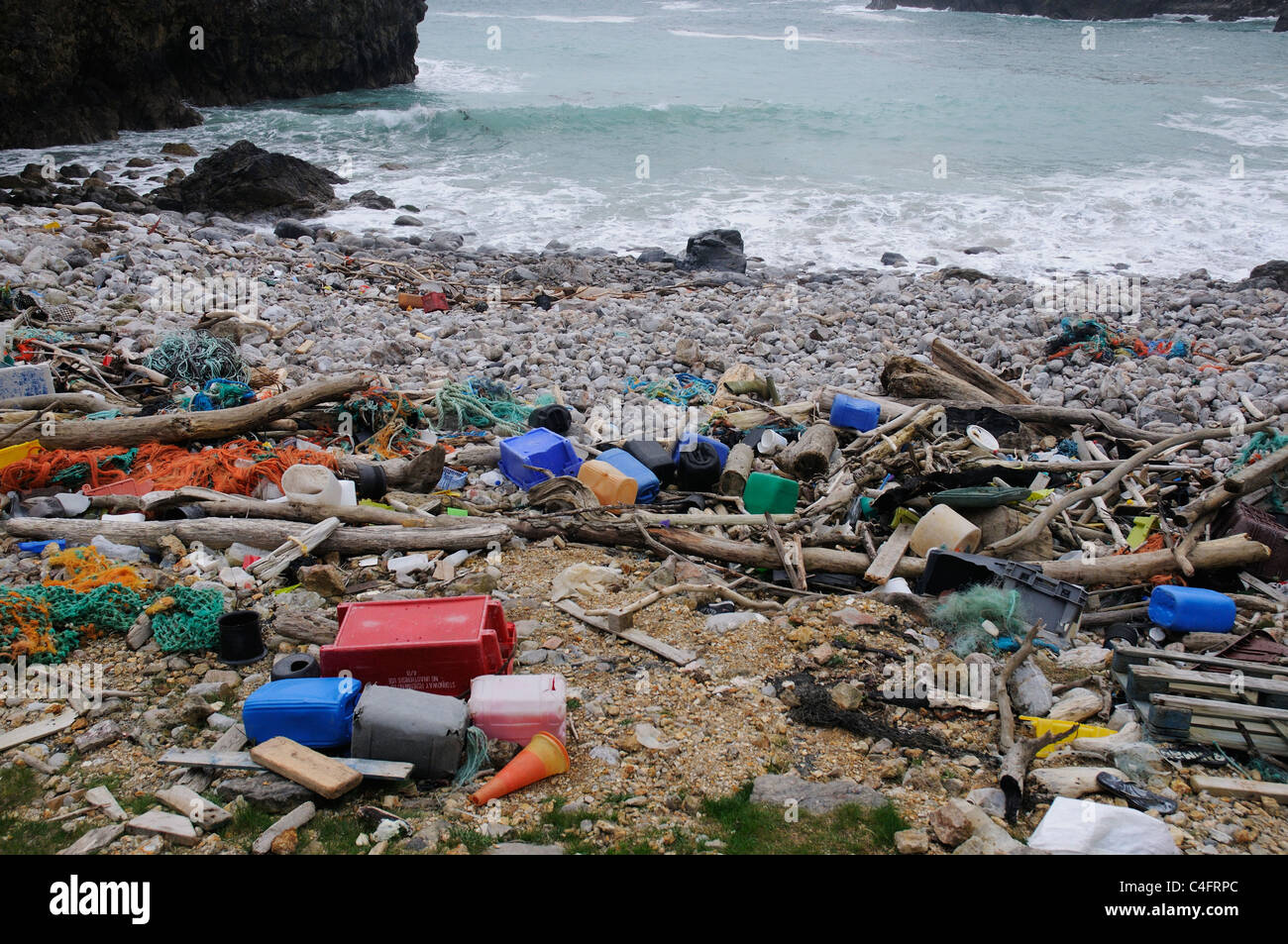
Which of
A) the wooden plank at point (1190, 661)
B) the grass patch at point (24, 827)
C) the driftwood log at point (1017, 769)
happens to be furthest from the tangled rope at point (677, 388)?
the grass patch at point (24, 827)

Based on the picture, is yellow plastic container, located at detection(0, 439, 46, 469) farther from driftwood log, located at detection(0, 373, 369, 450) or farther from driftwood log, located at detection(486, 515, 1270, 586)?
driftwood log, located at detection(486, 515, 1270, 586)

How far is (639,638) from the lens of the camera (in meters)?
4.67

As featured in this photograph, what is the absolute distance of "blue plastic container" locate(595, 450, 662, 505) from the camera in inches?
253

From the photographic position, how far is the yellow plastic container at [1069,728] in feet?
12.8

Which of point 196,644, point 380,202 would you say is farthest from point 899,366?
point 380,202

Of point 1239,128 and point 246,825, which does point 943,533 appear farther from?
point 1239,128

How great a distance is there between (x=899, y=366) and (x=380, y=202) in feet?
47.8

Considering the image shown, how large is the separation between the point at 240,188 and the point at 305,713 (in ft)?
54.1

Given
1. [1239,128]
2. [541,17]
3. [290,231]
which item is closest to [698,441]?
[290,231]

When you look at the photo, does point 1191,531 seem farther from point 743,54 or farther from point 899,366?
point 743,54

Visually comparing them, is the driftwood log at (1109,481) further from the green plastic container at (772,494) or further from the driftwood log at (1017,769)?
the driftwood log at (1017,769)

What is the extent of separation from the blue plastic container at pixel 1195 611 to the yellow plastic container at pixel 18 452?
293 inches

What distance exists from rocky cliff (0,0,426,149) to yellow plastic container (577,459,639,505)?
75.6 ft

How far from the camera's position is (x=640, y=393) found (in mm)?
8875
